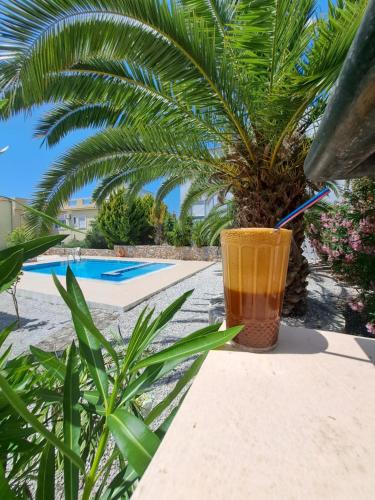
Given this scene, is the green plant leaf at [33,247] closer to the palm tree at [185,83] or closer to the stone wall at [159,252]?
the palm tree at [185,83]

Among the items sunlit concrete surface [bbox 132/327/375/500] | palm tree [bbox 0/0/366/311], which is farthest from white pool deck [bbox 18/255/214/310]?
sunlit concrete surface [bbox 132/327/375/500]

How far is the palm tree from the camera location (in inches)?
84.0

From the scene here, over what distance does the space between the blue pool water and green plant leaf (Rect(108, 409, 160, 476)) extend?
35.3 feet

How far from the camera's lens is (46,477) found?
616 mm

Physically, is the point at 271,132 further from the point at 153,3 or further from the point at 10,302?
the point at 10,302

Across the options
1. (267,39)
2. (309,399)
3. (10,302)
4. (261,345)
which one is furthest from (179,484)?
(10,302)

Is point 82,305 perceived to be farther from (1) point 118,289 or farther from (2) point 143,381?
(1) point 118,289

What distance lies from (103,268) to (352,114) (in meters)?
14.7

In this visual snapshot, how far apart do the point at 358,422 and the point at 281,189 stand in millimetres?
3285

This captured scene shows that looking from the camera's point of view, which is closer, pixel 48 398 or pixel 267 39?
pixel 48 398

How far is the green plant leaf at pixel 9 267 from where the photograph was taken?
2.20 ft

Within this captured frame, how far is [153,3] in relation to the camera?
2119 mm

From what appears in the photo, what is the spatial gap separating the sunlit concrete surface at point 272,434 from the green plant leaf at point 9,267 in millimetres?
545

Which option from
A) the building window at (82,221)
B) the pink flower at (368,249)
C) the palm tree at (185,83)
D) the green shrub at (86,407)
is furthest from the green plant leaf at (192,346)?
the building window at (82,221)
